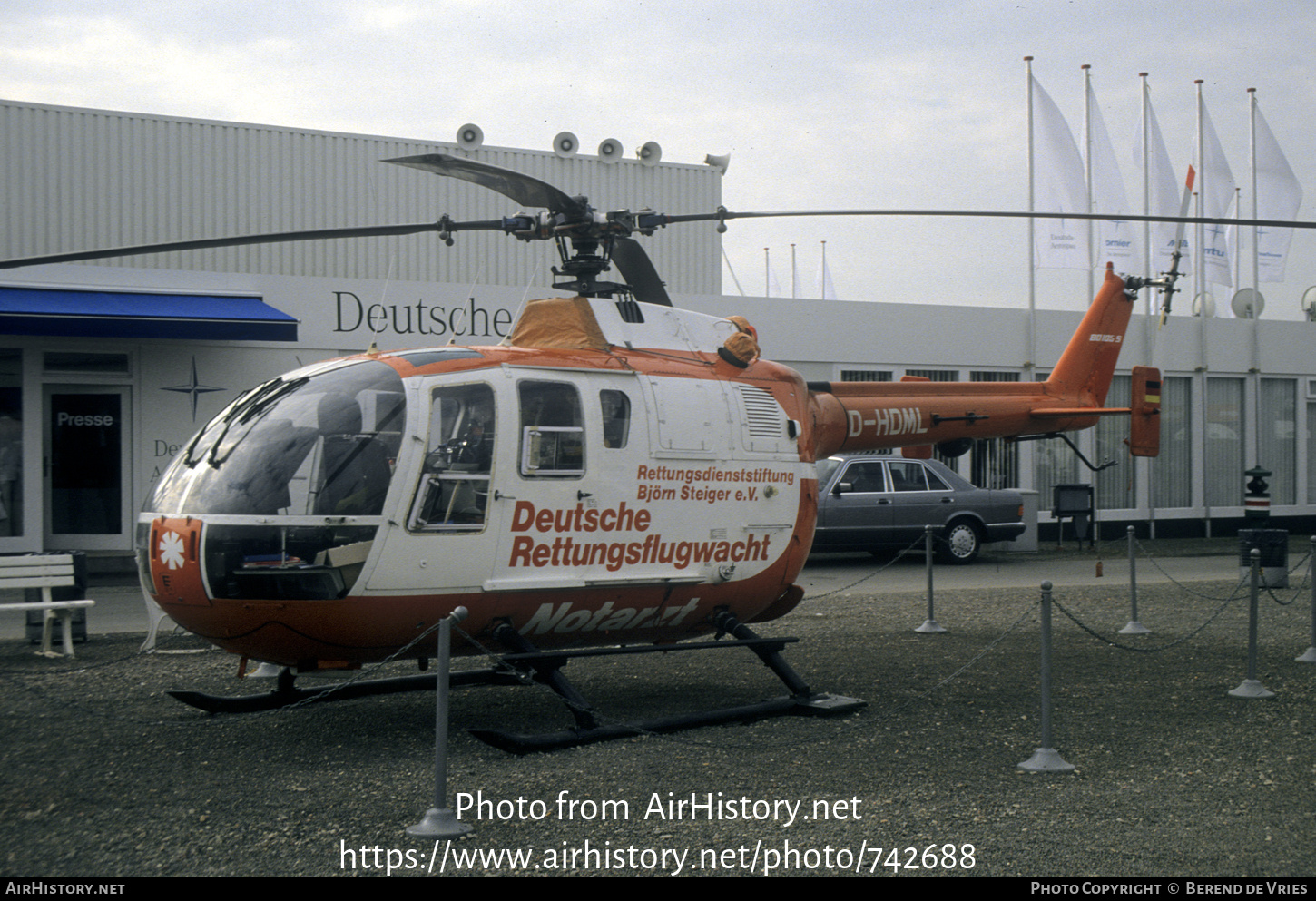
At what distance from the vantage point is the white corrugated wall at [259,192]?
1612 centimetres

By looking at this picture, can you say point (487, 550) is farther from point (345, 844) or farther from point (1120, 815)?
point (1120, 815)

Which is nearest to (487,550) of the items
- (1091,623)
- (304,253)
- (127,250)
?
(127,250)

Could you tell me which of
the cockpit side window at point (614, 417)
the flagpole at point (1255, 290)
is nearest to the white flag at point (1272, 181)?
the flagpole at point (1255, 290)

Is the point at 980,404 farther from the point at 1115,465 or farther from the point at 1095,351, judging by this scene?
the point at 1115,465

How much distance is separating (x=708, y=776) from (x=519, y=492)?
6.49 feet

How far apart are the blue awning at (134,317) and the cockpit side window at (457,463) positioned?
31.0 feet

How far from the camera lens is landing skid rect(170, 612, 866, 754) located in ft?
21.7

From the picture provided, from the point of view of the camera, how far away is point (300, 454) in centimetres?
635

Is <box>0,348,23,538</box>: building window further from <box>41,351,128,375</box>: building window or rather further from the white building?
<box>41,351,128,375</box>: building window

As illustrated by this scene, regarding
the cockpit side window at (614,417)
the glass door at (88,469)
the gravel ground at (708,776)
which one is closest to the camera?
the gravel ground at (708,776)

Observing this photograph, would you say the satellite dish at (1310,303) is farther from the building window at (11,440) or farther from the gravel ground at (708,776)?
the building window at (11,440)

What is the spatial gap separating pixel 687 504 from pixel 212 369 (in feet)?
36.2

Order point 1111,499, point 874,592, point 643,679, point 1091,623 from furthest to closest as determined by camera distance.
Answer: point 1111,499, point 874,592, point 1091,623, point 643,679

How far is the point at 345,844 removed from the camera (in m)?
4.99
